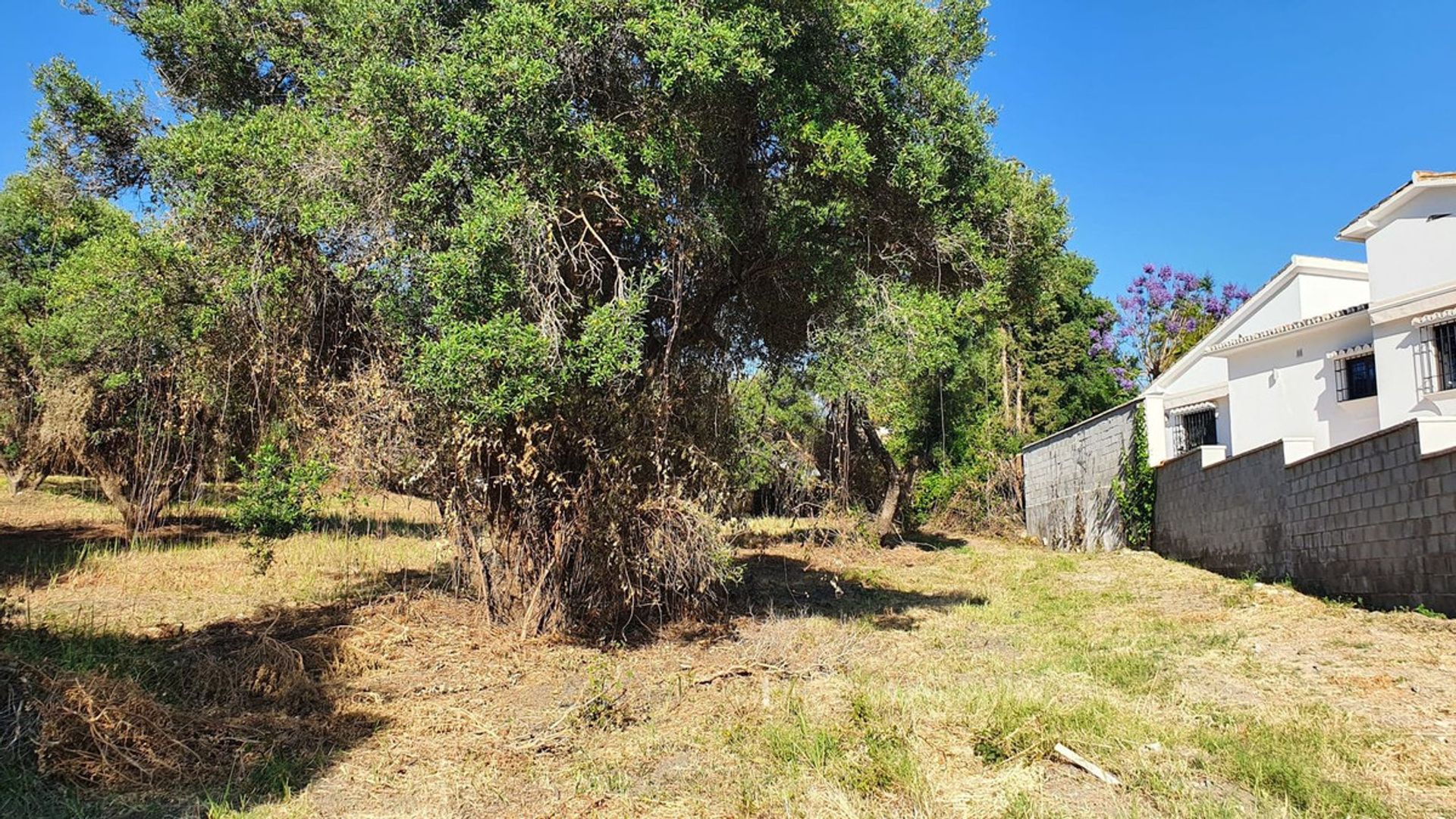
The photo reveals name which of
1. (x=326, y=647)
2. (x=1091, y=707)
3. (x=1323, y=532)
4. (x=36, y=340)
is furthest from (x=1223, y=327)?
(x=36, y=340)

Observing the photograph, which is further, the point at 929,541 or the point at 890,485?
the point at 929,541

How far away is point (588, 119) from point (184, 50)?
580 centimetres

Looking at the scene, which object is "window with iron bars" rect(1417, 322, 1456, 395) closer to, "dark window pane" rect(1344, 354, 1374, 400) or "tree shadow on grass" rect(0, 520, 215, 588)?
"dark window pane" rect(1344, 354, 1374, 400)

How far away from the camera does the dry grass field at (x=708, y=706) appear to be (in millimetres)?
4461

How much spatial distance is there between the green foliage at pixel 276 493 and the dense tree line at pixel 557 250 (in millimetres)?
344

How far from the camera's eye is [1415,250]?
488 inches

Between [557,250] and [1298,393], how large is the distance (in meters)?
14.0

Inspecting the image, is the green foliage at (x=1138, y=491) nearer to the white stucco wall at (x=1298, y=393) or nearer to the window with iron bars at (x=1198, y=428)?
the window with iron bars at (x=1198, y=428)

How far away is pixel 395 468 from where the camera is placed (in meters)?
7.48

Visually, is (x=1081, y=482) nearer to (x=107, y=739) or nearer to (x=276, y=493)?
(x=276, y=493)

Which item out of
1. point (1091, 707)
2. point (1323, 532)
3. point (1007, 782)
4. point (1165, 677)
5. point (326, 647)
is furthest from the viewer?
point (1323, 532)

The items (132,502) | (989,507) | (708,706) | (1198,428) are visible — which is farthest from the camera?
(989,507)

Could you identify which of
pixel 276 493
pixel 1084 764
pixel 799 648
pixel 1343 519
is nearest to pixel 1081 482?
pixel 1343 519

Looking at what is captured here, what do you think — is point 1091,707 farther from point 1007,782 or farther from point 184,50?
point 184,50
